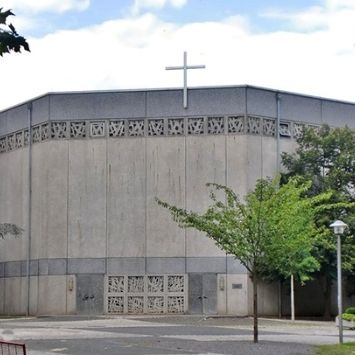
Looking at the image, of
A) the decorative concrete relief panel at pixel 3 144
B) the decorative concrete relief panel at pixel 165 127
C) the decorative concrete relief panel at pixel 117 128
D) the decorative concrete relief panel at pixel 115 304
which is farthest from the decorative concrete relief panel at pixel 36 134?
the decorative concrete relief panel at pixel 115 304

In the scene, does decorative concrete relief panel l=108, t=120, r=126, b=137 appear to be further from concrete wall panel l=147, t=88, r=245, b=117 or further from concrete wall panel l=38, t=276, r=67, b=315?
concrete wall panel l=38, t=276, r=67, b=315

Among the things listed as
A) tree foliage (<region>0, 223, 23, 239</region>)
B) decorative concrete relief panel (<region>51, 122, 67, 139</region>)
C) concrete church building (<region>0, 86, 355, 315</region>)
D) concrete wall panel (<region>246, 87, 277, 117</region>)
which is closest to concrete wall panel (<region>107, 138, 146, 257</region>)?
concrete church building (<region>0, 86, 355, 315</region>)

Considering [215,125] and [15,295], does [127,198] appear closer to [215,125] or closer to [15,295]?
[215,125]

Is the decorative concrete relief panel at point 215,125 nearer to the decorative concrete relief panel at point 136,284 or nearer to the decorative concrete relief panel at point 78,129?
the decorative concrete relief panel at point 78,129

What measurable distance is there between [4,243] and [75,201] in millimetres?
5550

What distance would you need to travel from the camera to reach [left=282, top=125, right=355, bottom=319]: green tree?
123ft

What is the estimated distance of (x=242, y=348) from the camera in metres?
20.0

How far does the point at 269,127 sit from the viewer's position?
133 feet

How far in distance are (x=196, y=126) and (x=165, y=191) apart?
11.6ft

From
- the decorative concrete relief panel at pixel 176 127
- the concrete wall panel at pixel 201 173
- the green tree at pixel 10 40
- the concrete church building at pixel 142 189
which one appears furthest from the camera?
the decorative concrete relief panel at pixel 176 127

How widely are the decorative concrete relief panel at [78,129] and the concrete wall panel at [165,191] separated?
141 inches

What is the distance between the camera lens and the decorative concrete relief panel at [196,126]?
39.8 m

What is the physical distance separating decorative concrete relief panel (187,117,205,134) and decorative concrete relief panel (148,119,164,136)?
1.35 metres

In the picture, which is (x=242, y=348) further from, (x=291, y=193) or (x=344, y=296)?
(x=344, y=296)
